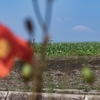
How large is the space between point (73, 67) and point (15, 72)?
114cm

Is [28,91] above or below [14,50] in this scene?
above

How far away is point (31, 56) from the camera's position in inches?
23.9

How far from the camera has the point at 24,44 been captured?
23.7 inches

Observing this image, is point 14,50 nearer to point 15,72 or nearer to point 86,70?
point 86,70

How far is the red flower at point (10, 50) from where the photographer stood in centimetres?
60

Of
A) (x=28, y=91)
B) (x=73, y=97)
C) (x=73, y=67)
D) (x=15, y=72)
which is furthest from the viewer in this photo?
(x=73, y=67)

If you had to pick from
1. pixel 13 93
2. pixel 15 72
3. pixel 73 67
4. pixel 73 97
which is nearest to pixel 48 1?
pixel 73 97

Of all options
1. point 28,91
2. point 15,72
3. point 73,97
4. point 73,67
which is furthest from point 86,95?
point 73,67

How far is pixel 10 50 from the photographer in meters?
0.61

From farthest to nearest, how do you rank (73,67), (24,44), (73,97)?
1. (73,67)
2. (73,97)
3. (24,44)

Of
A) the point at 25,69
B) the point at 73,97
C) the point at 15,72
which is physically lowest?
the point at 25,69

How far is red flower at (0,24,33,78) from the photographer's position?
0.60 meters

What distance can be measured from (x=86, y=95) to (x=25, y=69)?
3.60m

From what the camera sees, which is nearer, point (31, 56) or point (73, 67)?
point (31, 56)
